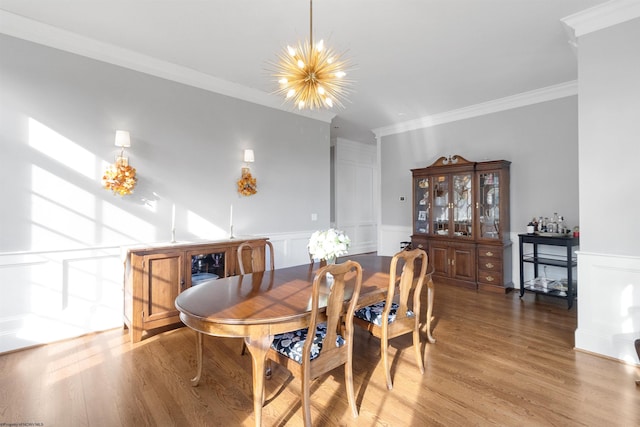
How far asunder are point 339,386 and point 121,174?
286 cm

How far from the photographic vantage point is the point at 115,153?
10.7 ft

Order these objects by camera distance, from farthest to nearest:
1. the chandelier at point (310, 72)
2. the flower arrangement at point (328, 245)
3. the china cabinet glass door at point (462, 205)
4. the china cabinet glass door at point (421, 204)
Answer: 1. the china cabinet glass door at point (421, 204)
2. the china cabinet glass door at point (462, 205)
3. the flower arrangement at point (328, 245)
4. the chandelier at point (310, 72)

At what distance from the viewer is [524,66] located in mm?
3730

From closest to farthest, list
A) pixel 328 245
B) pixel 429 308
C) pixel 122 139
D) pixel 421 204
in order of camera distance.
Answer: pixel 328 245, pixel 429 308, pixel 122 139, pixel 421 204

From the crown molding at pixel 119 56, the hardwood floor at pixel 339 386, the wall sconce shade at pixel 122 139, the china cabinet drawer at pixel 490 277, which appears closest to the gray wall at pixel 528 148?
the china cabinet drawer at pixel 490 277

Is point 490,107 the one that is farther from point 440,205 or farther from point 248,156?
point 248,156

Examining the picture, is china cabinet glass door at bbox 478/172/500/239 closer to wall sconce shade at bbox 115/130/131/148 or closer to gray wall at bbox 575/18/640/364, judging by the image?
gray wall at bbox 575/18/640/364

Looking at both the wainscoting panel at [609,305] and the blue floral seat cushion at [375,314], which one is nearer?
the blue floral seat cushion at [375,314]

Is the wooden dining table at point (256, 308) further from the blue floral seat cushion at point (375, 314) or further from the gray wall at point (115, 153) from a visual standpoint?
the gray wall at point (115, 153)

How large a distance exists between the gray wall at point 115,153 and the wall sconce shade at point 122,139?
16cm

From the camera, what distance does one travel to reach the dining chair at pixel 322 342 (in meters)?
1.70

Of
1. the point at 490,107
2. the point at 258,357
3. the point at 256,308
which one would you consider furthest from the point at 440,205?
the point at 258,357

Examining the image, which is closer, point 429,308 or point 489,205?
point 429,308

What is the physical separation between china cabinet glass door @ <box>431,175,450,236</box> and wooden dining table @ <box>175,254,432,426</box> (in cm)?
312
